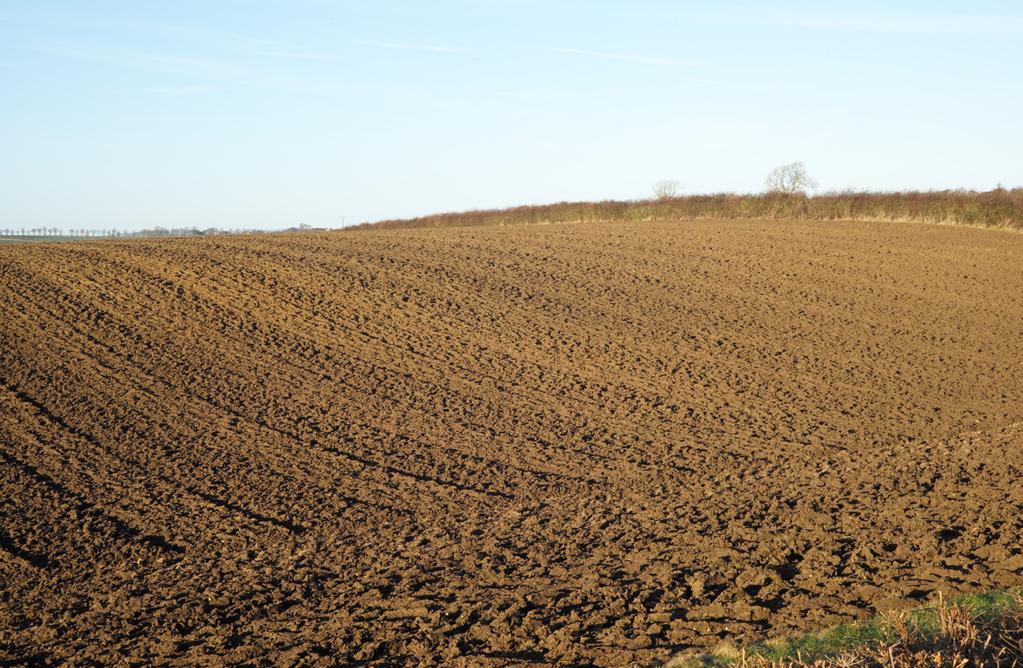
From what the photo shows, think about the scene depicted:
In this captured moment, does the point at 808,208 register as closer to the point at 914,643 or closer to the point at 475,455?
the point at 475,455

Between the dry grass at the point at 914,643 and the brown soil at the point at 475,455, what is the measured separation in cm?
45

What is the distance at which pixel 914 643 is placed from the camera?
555 centimetres

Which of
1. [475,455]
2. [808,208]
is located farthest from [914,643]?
[808,208]

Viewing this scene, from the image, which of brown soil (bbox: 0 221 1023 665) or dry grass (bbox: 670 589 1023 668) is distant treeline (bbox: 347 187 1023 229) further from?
dry grass (bbox: 670 589 1023 668)

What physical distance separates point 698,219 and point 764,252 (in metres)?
9.49

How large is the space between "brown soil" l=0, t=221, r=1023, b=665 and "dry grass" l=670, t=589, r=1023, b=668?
45 centimetres

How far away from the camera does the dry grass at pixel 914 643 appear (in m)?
5.03

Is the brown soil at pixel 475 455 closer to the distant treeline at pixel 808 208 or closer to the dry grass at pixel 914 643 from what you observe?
the dry grass at pixel 914 643

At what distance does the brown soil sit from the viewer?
24.0 ft

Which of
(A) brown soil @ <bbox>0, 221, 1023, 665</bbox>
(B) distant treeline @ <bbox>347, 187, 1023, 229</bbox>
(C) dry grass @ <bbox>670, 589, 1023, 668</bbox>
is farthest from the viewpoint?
(B) distant treeline @ <bbox>347, 187, 1023, 229</bbox>

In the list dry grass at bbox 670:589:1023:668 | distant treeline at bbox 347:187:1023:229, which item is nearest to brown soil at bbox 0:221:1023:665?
dry grass at bbox 670:589:1023:668

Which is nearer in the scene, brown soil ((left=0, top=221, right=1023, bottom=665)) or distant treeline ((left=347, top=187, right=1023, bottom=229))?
brown soil ((left=0, top=221, right=1023, bottom=665))

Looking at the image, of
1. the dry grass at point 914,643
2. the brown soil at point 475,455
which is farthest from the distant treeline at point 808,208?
the dry grass at point 914,643

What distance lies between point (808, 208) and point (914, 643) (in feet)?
117
